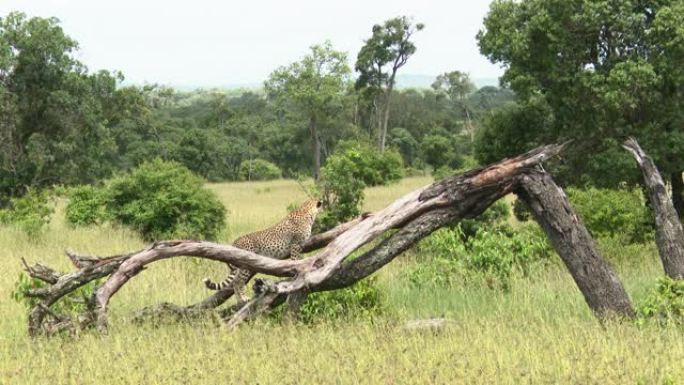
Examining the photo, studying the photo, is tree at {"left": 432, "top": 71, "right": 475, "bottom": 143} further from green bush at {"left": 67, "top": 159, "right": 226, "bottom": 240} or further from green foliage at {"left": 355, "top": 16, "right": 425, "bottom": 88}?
green bush at {"left": 67, "top": 159, "right": 226, "bottom": 240}

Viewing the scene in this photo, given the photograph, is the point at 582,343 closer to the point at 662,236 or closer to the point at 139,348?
the point at 662,236

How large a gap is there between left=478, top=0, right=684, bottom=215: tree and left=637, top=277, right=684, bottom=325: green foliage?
24.3ft

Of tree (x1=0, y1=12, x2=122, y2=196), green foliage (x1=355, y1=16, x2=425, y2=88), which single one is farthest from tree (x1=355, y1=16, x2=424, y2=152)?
tree (x1=0, y1=12, x2=122, y2=196)

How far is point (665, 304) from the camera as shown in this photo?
816 cm

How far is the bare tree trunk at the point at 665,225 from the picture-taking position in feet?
29.8

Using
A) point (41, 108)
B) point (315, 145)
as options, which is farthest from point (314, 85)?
point (41, 108)

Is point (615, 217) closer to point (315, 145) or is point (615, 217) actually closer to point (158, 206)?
point (158, 206)

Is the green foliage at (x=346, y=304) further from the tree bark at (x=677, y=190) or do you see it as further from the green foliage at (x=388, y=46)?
the green foliage at (x=388, y=46)

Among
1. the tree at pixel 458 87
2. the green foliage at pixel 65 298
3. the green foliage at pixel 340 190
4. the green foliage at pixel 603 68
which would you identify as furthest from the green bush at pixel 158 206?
the tree at pixel 458 87

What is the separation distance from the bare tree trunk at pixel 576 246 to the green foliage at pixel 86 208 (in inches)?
520

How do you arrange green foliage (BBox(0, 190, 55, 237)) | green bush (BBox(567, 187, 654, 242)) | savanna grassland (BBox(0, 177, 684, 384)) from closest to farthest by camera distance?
savanna grassland (BBox(0, 177, 684, 384)) → green bush (BBox(567, 187, 654, 242)) → green foliage (BBox(0, 190, 55, 237))

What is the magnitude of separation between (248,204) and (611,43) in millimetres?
18098

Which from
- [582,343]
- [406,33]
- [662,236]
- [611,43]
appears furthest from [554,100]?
[406,33]

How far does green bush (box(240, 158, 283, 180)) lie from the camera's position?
58.6 meters
